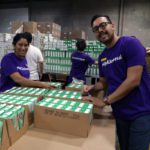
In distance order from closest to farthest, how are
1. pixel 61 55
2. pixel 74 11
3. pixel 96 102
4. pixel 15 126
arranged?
pixel 15 126 → pixel 96 102 → pixel 61 55 → pixel 74 11

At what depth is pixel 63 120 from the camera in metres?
1.13

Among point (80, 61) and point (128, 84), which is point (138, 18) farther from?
point (128, 84)

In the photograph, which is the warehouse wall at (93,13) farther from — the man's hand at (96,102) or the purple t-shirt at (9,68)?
the man's hand at (96,102)

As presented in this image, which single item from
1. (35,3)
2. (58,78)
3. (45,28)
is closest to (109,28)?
(58,78)

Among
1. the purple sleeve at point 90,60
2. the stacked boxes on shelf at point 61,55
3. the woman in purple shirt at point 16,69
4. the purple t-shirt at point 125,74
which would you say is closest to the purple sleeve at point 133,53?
the purple t-shirt at point 125,74

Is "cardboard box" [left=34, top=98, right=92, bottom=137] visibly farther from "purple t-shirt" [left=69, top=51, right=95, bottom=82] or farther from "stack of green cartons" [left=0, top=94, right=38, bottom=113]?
"purple t-shirt" [left=69, top=51, right=95, bottom=82]

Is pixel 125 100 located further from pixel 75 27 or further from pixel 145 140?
pixel 75 27

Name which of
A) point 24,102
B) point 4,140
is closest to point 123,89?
point 24,102

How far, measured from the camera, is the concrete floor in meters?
1.00

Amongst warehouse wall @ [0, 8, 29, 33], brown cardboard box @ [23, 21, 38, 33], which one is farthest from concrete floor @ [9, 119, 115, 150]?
warehouse wall @ [0, 8, 29, 33]

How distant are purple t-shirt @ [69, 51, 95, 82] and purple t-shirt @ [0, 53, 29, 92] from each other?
1884 millimetres

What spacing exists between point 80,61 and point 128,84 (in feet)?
8.08

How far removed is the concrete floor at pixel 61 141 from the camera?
100 centimetres

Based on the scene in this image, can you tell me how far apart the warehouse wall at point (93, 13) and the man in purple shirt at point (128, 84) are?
4.61m
